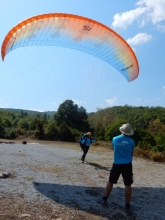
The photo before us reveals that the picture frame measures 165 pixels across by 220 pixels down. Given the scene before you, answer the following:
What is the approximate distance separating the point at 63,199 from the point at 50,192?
1.72 feet

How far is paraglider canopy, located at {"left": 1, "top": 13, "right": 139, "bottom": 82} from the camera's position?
8.77 meters

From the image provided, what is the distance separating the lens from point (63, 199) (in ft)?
17.8

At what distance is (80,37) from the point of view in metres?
10.4

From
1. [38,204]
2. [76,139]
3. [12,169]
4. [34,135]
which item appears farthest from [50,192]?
[34,135]

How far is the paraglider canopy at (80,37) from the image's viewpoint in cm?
877

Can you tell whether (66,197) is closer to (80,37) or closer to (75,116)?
(80,37)

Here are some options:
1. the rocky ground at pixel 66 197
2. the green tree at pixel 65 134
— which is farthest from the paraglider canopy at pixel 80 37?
the green tree at pixel 65 134

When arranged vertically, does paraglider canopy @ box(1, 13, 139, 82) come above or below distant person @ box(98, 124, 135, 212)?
above

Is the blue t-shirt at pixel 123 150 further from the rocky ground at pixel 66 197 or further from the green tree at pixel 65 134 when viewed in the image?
the green tree at pixel 65 134

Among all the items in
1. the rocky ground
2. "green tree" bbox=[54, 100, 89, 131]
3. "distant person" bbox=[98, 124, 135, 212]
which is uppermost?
"green tree" bbox=[54, 100, 89, 131]

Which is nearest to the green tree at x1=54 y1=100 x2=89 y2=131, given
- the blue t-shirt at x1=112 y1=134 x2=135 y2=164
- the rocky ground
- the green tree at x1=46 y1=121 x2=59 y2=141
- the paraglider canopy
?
the green tree at x1=46 y1=121 x2=59 y2=141

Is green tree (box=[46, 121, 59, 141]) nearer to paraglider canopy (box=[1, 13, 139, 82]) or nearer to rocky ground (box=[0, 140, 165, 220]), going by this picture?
paraglider canopy (box=[1, 13, 139, 82])

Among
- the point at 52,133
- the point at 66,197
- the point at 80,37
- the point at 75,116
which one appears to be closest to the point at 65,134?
the point at 52,133

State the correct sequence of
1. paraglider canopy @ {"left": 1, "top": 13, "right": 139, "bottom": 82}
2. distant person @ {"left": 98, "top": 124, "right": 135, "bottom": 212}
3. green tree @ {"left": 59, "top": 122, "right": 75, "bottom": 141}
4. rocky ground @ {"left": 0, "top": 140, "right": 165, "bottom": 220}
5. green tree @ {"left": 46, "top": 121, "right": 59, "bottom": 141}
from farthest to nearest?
green tree @ {"left": 46, "top": 121, "right": 59, "bottom": 141}
green tree @ {"left": 59, "top": 122, "right": 75, "bottom": 141}
paraglider canopy @ {"left": 1, "top": 13, "right": 139, "bottom": 82}
distant person @ {"left": 98, "top": 124, "right": 135, "bottom": 212}
rocky ground @ {"left": 0, "top": 140, "right": 165, "bottom": 220}
